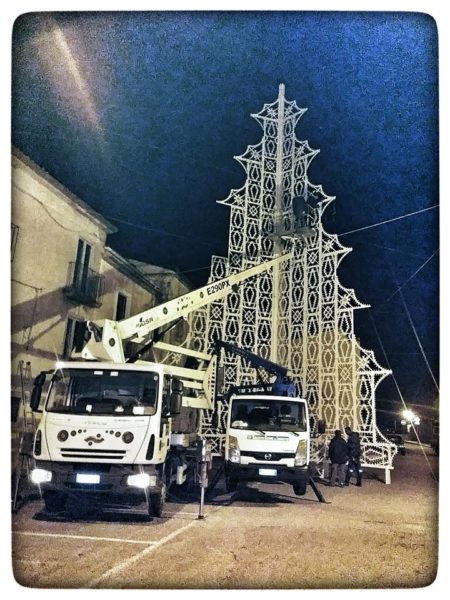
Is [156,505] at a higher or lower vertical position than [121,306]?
lower

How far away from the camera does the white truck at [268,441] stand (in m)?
6.25

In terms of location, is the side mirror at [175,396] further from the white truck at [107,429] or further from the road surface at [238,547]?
the road surface at [238,547]

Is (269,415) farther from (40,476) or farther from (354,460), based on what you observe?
(40,476)

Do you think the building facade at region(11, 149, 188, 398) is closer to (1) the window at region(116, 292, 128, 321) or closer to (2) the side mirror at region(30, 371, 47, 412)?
(1) the window at region(116, 292, 128, 321)

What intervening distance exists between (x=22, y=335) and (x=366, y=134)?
4.32 metres

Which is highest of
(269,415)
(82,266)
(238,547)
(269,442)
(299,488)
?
(82,266)

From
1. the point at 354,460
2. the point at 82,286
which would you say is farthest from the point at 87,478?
the point at 354,460

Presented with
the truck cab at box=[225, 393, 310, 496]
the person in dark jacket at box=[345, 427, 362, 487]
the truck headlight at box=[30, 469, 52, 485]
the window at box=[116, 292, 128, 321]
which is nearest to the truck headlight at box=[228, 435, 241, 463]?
the truck cab at box=[225, 393, 310, 496]

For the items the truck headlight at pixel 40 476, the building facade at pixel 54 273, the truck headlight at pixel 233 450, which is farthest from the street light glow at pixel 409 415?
the truck headlight at pixel 40 476

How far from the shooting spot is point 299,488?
6.44 meters

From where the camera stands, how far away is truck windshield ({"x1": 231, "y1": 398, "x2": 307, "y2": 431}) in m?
6.52

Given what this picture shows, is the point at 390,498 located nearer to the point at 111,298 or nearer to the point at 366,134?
the point at 366,134

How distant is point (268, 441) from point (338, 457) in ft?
5.29

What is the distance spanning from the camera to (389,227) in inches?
223
